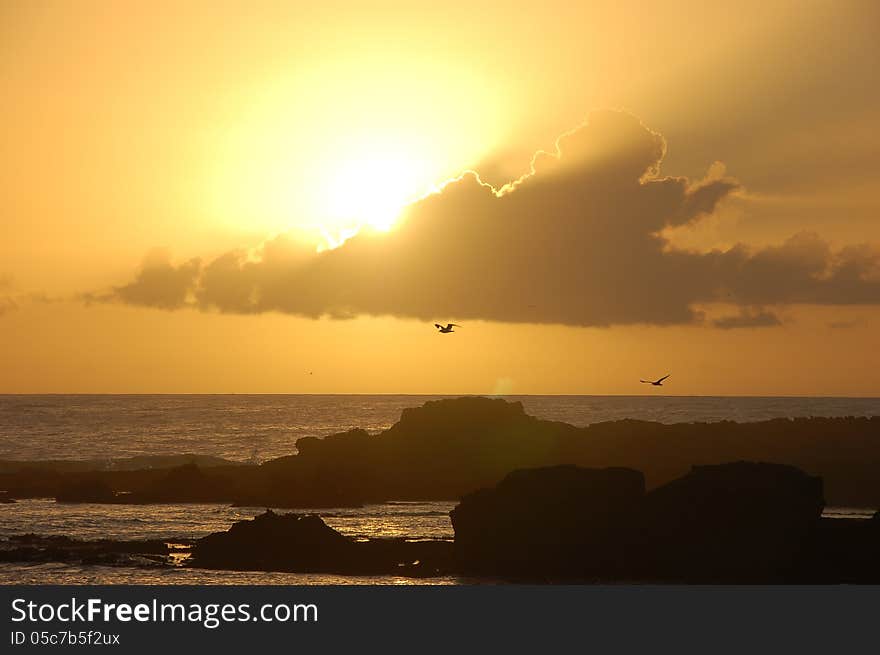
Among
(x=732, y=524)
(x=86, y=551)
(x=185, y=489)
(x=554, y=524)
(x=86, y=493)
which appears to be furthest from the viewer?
(x=185, y=489)

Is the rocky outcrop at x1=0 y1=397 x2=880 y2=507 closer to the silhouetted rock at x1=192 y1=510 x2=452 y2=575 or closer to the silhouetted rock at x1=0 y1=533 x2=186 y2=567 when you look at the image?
the silhouetted rock at x1=0 y1=533 x2=186 y2=567

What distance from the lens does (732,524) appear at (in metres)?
60.0

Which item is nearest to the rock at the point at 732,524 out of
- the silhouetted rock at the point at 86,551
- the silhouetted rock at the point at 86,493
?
the silhouetted rock at the point at 86,551

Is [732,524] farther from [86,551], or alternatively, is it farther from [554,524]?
[86,551]

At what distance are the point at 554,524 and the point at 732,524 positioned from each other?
8.57 m

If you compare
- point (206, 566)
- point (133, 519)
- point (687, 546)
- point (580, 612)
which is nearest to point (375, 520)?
point (133, 519)

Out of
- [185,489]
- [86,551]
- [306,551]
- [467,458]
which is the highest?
[467,458]

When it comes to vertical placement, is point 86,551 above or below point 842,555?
below

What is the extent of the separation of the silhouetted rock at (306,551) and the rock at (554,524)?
2.90 metres

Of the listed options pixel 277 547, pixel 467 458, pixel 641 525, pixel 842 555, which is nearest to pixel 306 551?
pixel 277 547

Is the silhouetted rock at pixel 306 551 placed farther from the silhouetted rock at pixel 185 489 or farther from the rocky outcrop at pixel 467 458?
the silhouetted rock at pixel 185 489

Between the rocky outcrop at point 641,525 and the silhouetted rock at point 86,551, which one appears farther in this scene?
the silhouetted rock at point 86,551

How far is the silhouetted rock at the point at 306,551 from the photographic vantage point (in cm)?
6325

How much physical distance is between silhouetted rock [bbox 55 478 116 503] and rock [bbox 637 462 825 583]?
172 ft
